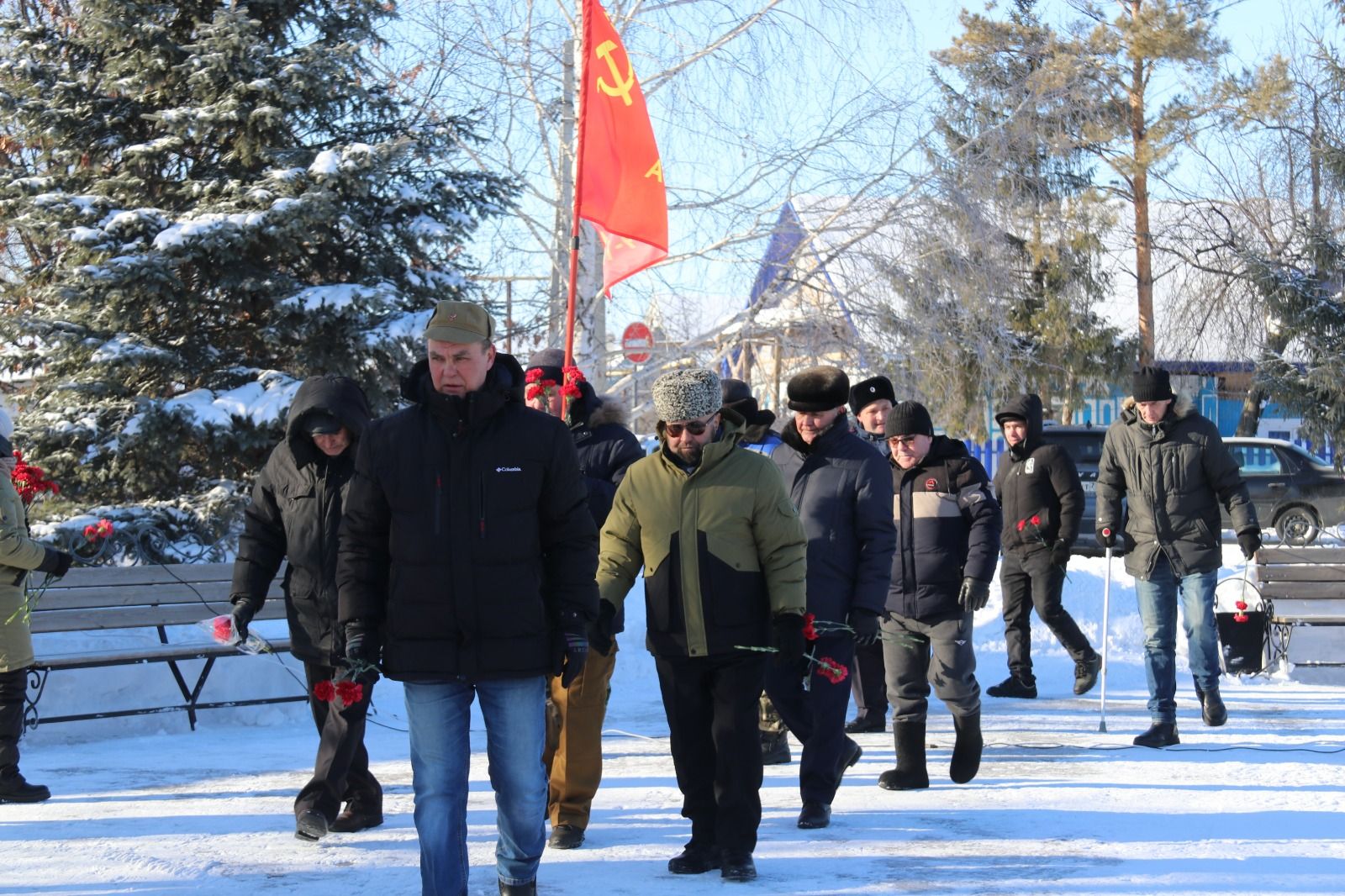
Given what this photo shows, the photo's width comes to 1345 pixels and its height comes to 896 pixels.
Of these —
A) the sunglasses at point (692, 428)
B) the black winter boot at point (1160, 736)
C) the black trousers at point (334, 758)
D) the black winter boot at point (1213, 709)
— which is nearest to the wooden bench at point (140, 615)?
the black trousers at point (334, 758)

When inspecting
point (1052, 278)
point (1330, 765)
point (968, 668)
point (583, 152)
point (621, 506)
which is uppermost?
point (1052, 278)

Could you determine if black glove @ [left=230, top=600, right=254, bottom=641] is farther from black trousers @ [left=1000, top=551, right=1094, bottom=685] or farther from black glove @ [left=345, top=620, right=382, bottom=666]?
black trousers @ [left=1000, top=551, right=1094, bottom=685]

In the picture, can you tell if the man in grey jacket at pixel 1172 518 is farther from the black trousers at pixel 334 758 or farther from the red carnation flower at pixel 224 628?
the red carnation flower at pixel 224 628

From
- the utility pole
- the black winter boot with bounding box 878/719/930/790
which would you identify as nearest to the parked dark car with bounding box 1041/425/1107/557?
the utility pole

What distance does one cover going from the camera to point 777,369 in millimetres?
15211

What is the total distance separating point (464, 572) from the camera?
14.0 ft

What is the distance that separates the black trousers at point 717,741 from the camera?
5121mm

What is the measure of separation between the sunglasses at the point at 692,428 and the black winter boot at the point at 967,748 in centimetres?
244

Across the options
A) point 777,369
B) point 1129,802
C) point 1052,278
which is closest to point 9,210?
point 777,369

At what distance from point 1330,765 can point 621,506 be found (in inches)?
170

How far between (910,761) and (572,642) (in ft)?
9.54

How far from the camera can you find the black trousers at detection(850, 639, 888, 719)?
872 centimetres

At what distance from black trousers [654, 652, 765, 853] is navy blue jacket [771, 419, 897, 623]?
93 centimetres

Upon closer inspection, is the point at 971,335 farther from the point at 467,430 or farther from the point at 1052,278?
the point at 1052,278
